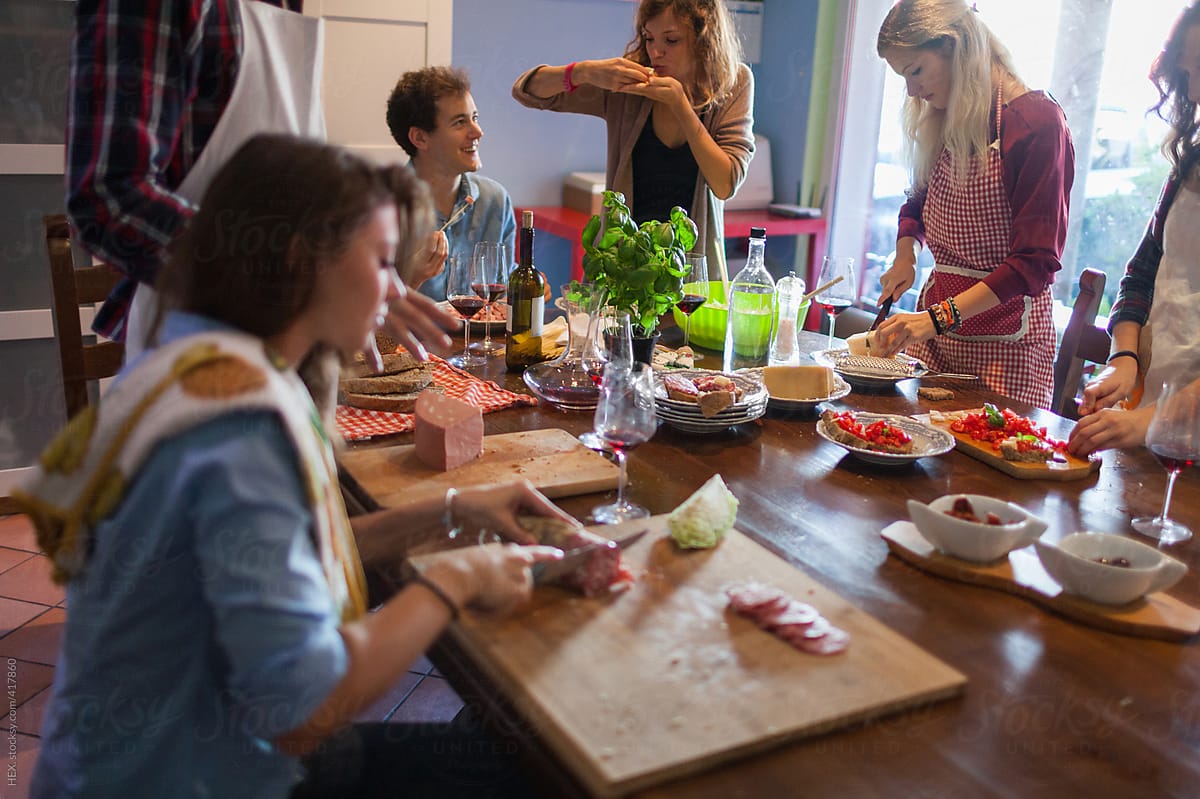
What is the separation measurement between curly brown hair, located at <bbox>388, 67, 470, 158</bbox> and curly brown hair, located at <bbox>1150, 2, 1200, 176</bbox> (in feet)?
5.81

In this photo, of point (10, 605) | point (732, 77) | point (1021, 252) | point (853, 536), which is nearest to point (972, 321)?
point (1021, 252)

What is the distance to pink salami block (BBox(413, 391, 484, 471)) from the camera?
157cm

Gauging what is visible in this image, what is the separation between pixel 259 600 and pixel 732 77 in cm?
247

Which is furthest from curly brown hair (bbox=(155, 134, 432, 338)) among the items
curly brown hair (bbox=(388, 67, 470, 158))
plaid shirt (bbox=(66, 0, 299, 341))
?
curly brown hair (bbox=(388, 67, 470, 158))

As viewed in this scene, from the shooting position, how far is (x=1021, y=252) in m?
2.33

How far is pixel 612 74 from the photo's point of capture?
9.27ft

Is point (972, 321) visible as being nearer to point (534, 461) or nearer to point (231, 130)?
point (534, 461)

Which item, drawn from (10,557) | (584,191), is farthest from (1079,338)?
(10,557)

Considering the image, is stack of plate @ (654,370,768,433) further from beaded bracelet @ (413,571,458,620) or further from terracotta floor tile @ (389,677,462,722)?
terracotta floor tile @ (389,677,462,722)

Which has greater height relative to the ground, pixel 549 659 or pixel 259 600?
pixel 259 600

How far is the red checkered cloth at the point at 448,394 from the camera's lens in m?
1.78

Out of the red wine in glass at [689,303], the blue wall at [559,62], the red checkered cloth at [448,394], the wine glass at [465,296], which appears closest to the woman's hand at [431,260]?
the wine glass at [465,296]

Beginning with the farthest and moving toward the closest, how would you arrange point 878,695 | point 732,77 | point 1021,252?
1. point 732,77
2. point 1021,252
3. point 878,695

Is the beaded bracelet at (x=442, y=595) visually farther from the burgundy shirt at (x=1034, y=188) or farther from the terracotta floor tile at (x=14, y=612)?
the terracotta floor tile at (x=14, y=612)
